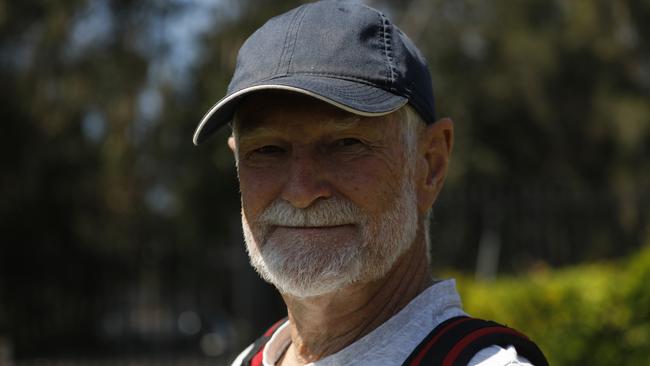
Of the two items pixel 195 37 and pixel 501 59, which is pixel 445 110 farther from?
pixel 195 37

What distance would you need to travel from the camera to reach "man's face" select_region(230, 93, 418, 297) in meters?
1.52

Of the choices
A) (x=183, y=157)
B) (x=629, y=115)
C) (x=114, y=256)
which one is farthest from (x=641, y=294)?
(x=629, y=115)

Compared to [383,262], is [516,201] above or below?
below

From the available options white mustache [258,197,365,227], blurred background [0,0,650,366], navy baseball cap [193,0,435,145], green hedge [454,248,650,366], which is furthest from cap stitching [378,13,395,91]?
blurred background [0,0,650,366]

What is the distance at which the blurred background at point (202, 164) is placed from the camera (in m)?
8.69

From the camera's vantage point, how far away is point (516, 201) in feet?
26.5

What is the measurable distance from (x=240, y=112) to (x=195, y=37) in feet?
48.7

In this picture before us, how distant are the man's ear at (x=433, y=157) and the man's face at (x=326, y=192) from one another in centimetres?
9

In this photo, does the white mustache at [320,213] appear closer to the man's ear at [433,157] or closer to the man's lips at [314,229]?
the man's lips at [314,229]

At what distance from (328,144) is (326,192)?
86 millimetres

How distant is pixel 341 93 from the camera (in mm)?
1450

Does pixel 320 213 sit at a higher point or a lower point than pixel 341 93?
lower

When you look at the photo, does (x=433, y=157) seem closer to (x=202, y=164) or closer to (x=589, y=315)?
(x=589, y=315)

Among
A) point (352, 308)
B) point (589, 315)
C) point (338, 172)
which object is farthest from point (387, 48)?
point (589, 315)
